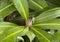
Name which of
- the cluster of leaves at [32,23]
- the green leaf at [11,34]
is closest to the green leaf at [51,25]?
the cluster of leaves at [32,23]

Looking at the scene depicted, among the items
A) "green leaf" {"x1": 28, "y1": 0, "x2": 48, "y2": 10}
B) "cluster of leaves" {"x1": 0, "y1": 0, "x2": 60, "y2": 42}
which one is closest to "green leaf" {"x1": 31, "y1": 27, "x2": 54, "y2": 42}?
"cluster of leaves" {"x1": 0, "y1": 0, "x2": 60, "y2": 42}

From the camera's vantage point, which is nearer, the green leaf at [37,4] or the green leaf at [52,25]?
the green leaf at [52,25]

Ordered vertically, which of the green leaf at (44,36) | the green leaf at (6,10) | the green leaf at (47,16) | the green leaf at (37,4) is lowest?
the green leaf at (44,36)

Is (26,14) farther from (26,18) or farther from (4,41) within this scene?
(4,41)

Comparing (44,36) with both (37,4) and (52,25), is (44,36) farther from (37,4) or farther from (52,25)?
(37,4)

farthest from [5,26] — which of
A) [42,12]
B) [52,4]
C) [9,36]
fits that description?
[52,4]

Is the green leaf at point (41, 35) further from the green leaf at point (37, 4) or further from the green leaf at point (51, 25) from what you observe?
the green leaf at point (37, 4)

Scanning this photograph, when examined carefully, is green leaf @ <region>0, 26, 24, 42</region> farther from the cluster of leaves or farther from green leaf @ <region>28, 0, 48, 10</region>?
green leaf @ <region>28, 0, 48, 10</region>
